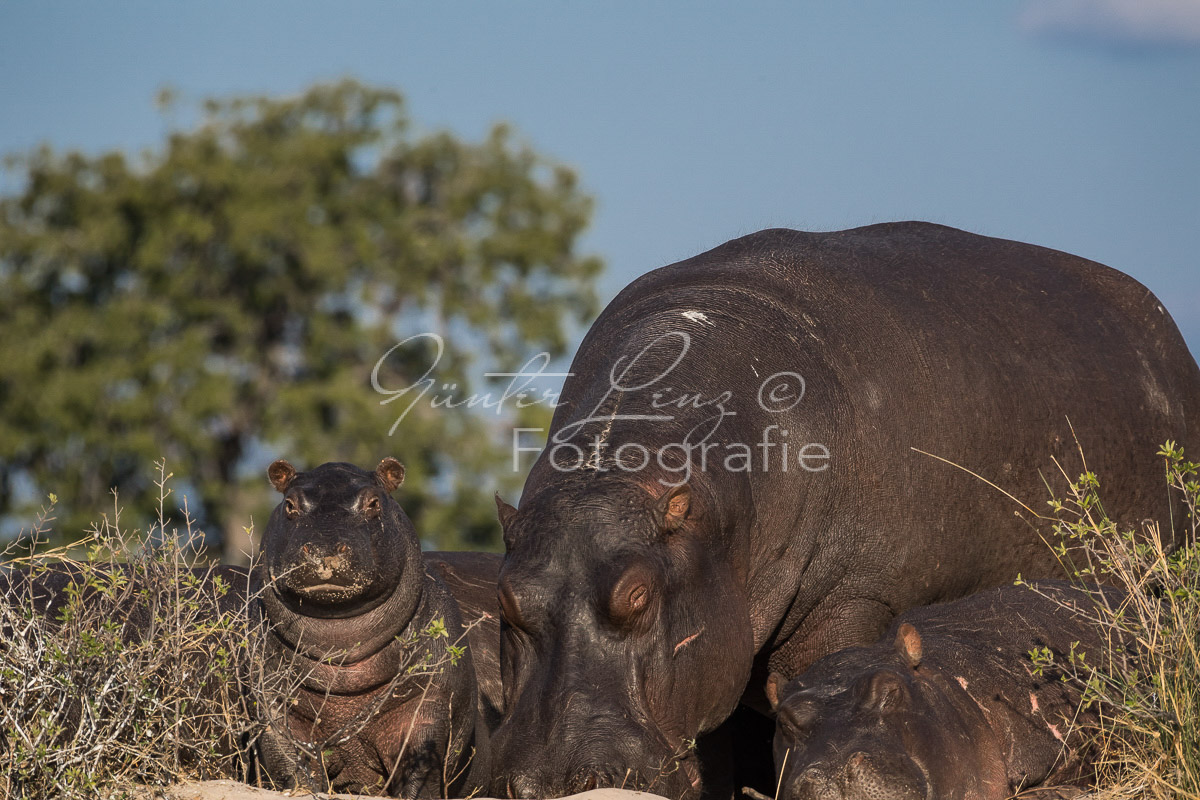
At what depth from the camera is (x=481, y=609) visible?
26.7ft

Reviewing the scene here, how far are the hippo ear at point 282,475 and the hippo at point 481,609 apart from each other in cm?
79

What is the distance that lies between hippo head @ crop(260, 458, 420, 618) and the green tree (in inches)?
713

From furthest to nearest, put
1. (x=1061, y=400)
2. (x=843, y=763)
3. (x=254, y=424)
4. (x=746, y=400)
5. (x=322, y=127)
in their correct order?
(x=322, y=127) → (x=254, y=424) → (x=1061, y=400) → (x=746, y=400) → (x=843, y=763)

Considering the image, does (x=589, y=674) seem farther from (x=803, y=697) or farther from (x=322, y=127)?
(x=322, y=127)

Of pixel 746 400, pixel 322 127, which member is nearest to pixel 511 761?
pixel 746 400

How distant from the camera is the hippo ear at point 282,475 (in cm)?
614

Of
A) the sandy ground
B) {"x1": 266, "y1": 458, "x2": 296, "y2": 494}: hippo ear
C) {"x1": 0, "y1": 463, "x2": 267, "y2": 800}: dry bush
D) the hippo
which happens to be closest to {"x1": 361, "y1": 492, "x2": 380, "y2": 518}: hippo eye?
{"x1": 266, "y1": 458, "x2": 296, "y2": 494}: hippo ear

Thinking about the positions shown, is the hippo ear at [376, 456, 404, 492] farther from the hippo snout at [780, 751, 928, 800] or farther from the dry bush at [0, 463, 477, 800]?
the hippo snout at [780, 751, 928, 800]

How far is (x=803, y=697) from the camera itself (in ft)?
17.3

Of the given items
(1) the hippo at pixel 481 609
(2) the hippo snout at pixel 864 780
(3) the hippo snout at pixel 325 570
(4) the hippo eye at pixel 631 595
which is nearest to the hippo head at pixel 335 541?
(3) the hippo snout at pixel 325 570

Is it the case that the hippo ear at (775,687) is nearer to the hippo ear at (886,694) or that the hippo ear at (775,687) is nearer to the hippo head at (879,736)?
the hippo head at (879,736)

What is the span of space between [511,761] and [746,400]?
202 cm

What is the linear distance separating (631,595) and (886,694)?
94cm

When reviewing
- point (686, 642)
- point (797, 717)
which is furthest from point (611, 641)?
point (797, 717)
